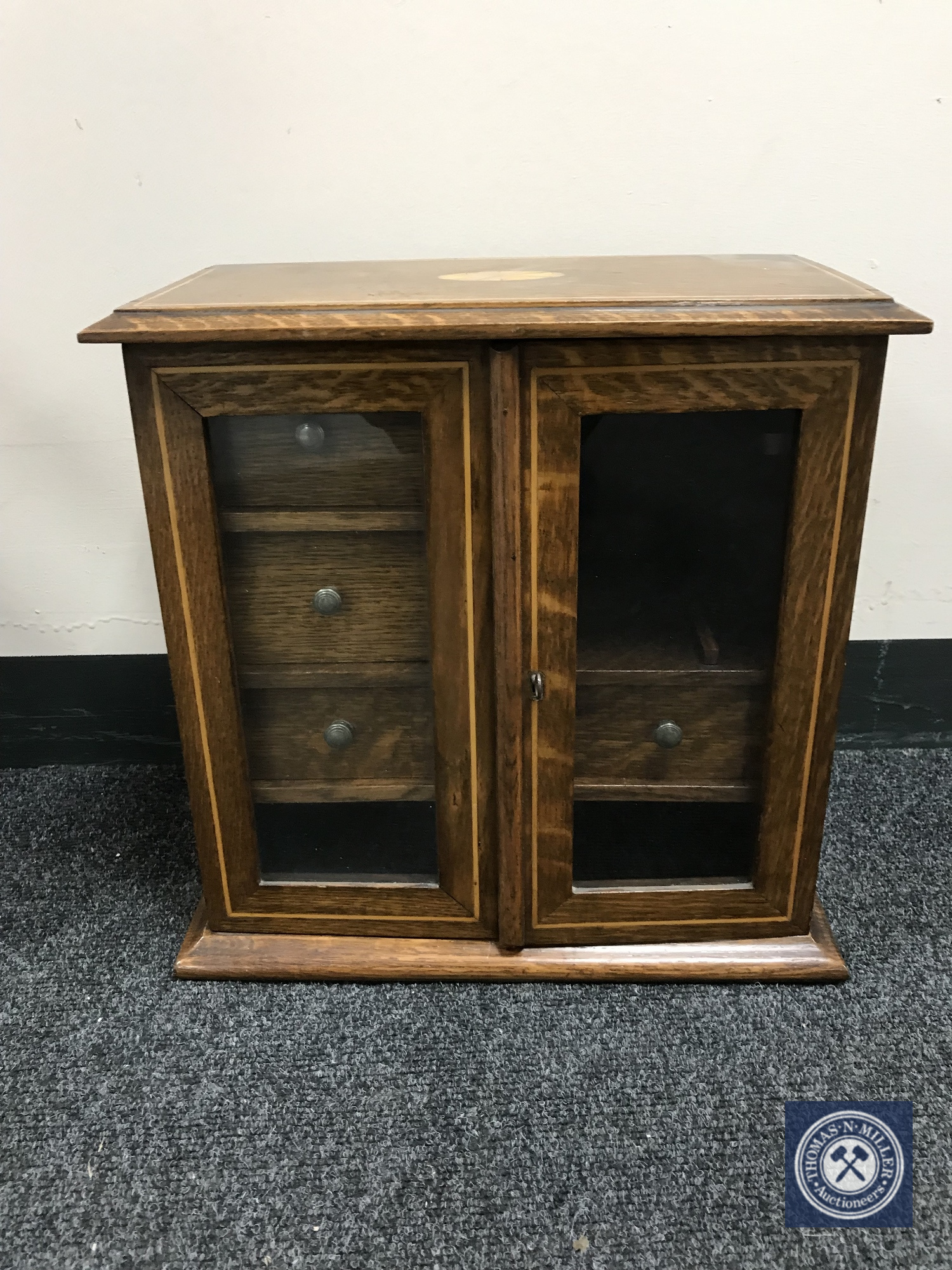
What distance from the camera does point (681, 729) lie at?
3.34 ft

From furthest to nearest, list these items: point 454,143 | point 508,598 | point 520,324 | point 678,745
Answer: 1. point 454,143
2. point 678,745
3. point 508,598
4. point 520,324

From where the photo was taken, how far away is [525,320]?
2.68 ft

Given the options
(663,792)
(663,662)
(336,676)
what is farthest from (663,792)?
(336,676)

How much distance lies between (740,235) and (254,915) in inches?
39.9

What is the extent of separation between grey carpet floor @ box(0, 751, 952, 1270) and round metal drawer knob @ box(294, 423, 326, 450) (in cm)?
59

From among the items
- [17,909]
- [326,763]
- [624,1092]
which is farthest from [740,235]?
[17,909]

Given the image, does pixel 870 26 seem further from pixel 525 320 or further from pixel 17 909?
pixel 17 909

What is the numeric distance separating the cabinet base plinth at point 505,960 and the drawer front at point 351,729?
199 millimetres

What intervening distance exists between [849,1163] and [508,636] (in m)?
0.57

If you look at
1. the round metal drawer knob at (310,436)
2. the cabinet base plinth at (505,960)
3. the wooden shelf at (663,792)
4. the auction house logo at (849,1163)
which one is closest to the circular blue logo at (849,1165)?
the auction house logo at (849,1163)

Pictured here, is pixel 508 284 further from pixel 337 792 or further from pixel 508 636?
pixel 337 792

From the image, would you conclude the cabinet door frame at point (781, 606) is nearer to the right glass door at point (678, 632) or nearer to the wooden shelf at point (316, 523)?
the right glass door at point (678, 632)

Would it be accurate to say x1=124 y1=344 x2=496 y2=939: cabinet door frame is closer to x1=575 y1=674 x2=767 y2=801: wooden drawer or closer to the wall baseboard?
x1=575 y1=674 x2=767 y2=801: wooden drawer

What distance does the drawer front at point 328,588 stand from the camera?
3.11ft
